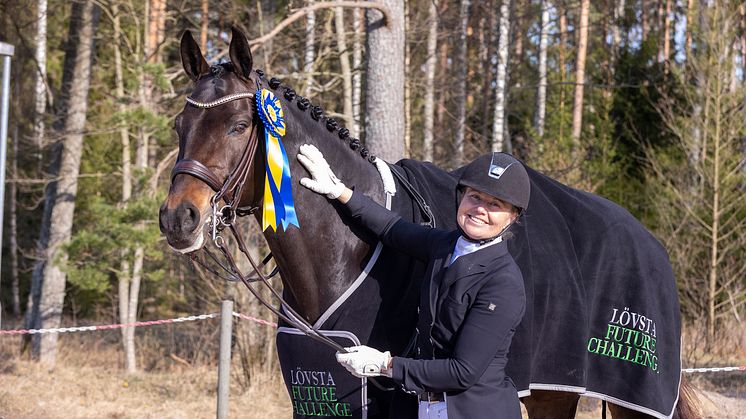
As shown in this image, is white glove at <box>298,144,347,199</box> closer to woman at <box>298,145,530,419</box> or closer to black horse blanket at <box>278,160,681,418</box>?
black horse blanket at <box>278,160,681,418</box>

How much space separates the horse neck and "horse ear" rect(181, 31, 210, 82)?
324 mm

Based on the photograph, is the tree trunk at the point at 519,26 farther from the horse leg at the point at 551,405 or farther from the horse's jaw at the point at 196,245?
the horse's jaw at the point at 196,245

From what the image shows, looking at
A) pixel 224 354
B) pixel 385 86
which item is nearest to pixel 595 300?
pixel 224 354

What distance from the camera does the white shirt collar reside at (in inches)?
102

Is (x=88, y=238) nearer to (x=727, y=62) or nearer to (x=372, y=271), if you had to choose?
(x=372, y=271)

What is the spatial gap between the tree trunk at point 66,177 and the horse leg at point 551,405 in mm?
9135

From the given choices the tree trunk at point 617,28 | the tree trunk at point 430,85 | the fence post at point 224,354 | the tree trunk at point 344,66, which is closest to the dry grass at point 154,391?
the fence post at point 224,354

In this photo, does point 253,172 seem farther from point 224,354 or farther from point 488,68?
point 488,68

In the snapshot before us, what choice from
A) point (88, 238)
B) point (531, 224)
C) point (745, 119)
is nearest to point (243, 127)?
point (531, 224)

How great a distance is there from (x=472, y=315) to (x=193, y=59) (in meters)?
1.43

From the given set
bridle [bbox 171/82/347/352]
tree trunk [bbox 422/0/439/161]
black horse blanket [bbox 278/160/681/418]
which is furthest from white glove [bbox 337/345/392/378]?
tree trunk [bbox 422/0/439/161]

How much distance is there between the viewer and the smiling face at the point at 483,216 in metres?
2.59

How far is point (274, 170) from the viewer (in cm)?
297

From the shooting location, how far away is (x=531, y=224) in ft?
11.8
